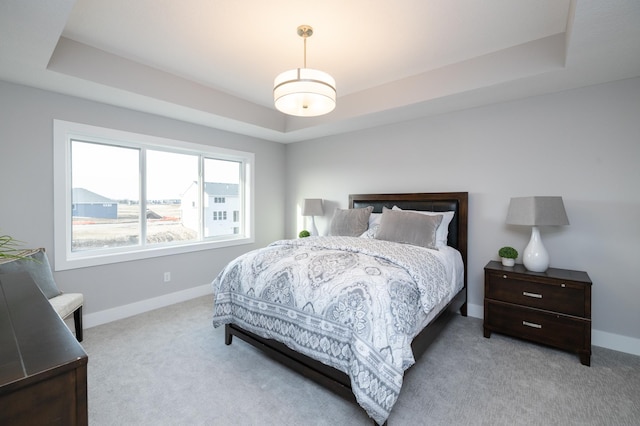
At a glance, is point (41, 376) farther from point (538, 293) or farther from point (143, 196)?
point (143, 196)

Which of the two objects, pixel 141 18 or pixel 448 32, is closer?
pixel 141 18

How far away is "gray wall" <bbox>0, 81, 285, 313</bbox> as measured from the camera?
261cm

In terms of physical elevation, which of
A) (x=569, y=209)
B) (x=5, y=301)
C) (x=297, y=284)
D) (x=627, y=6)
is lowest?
(x=297, y=284)

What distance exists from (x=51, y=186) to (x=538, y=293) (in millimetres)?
4570

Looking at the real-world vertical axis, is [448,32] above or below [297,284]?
above

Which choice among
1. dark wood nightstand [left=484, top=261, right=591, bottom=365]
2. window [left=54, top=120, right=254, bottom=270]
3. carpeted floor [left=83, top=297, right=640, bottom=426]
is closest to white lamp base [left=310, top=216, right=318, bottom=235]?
window [left=54, top=120, right=254, bottom=270]

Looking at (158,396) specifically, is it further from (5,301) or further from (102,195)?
(102,195)

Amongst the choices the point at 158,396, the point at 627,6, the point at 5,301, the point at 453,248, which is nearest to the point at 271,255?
the point at 158,396

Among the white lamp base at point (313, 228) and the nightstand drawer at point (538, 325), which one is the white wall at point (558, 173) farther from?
the white lamp base at point (313, 228)

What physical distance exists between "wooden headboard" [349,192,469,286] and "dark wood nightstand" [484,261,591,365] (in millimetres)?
558

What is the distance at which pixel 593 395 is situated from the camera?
196 centimetres

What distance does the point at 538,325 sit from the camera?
8.30 feet

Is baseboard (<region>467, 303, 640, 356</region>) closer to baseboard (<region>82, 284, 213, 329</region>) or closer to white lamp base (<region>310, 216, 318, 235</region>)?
white lamp base (<region>310, 216, 318, 235</region>)

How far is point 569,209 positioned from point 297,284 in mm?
2659
